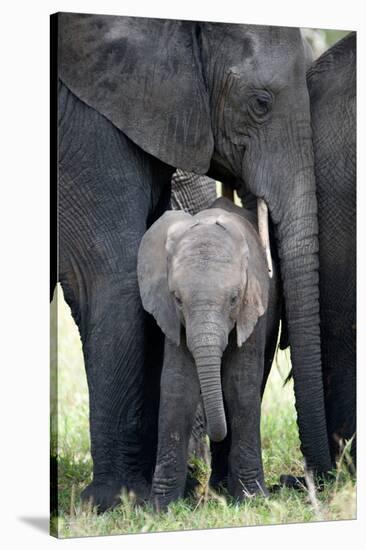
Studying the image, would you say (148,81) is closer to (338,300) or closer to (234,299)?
(234,299)

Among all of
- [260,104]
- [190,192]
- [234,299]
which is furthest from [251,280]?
[190,192]

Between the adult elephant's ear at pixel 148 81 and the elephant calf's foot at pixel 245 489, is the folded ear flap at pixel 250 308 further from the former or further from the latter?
the adult elephant's ear at pixel 148 81

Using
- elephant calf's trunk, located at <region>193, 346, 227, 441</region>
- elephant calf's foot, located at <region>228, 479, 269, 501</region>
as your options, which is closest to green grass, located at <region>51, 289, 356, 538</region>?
elephant calf's foot, located at <region>228, 479, 269, 501</region>

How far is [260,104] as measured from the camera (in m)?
8.10

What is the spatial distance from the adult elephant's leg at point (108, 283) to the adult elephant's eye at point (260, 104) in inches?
25.6

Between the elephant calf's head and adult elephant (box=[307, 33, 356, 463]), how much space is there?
562mm

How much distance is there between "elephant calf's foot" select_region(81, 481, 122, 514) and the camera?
7859 mm

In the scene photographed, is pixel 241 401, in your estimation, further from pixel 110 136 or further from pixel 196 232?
pixel 110 136

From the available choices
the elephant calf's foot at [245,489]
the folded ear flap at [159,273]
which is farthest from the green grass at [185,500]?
the folded ear flap at [159,273]

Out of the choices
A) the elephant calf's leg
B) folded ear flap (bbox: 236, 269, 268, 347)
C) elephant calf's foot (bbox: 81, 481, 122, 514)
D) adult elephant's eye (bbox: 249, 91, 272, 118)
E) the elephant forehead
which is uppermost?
adult elephant's eye (bbox: 249, 91, 272, 118)

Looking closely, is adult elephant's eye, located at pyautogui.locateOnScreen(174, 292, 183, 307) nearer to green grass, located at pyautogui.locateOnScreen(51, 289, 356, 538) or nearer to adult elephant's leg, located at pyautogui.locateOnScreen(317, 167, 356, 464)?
green grass, located at pyautogui.locateOnScreen(51, 289, 356, 538)

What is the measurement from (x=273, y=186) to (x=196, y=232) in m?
0.69

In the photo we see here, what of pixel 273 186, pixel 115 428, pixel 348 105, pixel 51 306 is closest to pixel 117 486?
pixel 115 428

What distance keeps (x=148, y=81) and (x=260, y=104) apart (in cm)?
55
